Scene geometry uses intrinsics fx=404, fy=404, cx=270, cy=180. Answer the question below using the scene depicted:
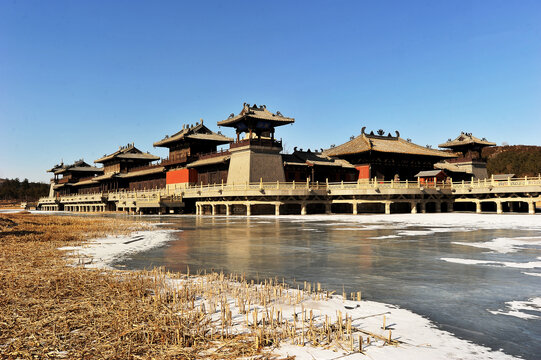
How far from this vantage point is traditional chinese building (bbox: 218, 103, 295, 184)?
45969mm

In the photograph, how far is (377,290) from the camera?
8109mm

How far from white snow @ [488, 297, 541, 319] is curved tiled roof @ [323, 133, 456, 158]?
41.5 meters

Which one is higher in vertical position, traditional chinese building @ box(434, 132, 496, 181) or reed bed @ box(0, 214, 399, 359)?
traditional chinese building @ box(434, 132, 496, 181)

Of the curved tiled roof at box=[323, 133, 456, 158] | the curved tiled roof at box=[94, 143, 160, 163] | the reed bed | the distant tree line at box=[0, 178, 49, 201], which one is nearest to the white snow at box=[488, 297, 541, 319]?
the reed bed

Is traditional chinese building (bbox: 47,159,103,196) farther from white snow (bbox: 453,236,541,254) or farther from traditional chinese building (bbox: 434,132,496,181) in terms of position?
white snow (bbox: 453,236,541,254)

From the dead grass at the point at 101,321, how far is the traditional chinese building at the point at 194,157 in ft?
142

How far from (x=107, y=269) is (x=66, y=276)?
156cm

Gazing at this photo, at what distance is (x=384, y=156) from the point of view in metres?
50.7

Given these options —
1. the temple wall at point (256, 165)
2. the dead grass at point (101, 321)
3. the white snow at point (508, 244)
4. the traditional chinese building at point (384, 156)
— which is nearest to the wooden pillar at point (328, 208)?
the temple wall at point (256, 165)

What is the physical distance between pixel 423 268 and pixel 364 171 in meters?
41.2

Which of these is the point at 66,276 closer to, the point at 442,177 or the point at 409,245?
the point at 409,245

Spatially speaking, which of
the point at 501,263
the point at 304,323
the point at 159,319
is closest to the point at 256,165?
the point at 501,263

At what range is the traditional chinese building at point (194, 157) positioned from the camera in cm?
5331

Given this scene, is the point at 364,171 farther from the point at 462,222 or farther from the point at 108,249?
the point at 108,249
